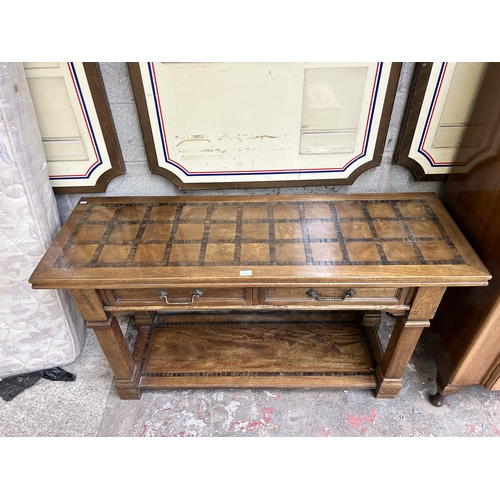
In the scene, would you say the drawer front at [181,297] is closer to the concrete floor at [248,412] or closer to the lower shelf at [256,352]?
the lower shelf at [256,352]

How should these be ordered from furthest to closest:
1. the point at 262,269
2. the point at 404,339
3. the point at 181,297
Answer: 1. the point at 404,339
2. the point at 181,297
3. the point at 262,269

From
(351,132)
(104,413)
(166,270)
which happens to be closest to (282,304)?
(166,270)

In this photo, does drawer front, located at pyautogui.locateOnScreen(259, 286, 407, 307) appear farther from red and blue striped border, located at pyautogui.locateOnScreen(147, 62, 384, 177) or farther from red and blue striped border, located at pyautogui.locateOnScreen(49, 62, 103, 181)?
red and blue striped border, located at pyautogui.locateOnScreen(49, 62, 103, 181)

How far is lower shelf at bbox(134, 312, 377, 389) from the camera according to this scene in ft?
6.42

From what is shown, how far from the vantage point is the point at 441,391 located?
73.7 inches

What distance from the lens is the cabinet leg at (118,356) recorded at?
1.66 m

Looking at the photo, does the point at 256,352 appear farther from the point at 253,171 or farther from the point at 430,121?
the point at 430,121

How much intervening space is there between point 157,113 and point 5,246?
92 cm

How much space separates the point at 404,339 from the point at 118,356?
134 cm

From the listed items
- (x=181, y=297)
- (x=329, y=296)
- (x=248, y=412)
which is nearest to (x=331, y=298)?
(x=329, y=296)

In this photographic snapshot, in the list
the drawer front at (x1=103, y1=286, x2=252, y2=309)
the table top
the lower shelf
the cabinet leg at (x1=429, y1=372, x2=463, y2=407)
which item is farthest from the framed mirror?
the cabinet leg at (x1=429, y1=372, x2=463, y2=407)

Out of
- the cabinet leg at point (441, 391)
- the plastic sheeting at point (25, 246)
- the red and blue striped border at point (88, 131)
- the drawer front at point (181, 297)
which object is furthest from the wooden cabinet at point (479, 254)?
the plastic sheeting at point (25, 246)

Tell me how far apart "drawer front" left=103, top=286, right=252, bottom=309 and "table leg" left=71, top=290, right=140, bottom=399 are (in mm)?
68

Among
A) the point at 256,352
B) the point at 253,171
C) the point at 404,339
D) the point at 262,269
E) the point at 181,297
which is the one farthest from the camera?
the point at 256,352
